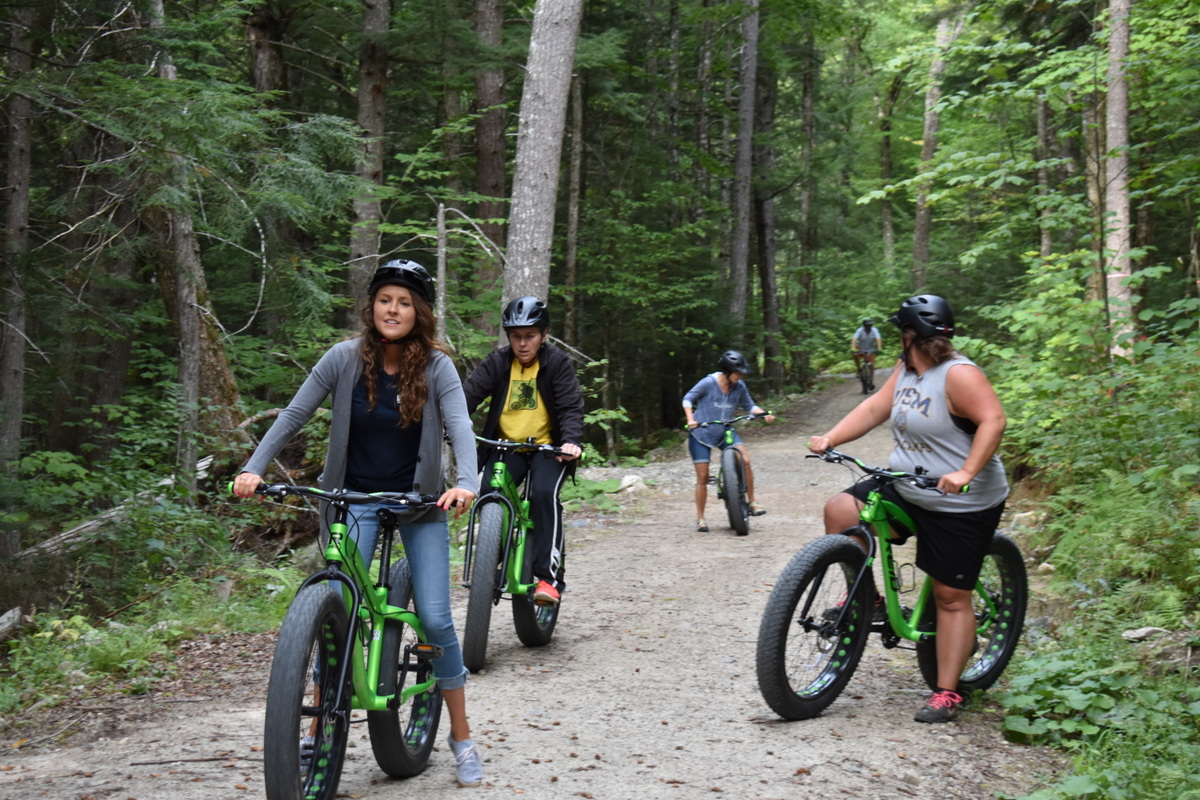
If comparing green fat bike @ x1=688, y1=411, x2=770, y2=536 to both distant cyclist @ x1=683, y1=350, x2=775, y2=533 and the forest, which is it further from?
the forest

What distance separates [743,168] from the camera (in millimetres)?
25250

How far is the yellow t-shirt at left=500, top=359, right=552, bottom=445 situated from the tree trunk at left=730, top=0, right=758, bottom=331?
18.8 meters

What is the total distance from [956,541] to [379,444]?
2789 millimetres

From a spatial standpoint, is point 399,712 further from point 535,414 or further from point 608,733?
point 535,414

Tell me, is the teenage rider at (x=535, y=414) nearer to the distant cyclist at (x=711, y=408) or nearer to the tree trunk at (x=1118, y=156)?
Answer: the distant cyclist at (x=711, y=408)

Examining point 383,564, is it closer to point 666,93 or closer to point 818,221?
point 666,93

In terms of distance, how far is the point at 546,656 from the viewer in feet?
20.7

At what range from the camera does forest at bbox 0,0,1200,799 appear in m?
7.15

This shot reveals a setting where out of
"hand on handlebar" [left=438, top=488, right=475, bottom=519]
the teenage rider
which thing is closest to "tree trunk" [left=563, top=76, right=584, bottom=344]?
the teenage rider

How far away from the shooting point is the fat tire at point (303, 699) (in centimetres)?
Result: 314

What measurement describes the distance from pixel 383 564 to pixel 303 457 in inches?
363

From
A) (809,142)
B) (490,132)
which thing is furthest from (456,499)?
(809,142)

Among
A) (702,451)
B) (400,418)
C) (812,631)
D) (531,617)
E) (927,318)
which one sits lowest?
(531,617)

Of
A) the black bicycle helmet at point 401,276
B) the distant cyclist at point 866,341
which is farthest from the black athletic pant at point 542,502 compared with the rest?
the distant cyclist at point 866,341
